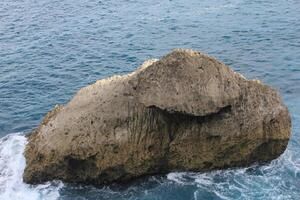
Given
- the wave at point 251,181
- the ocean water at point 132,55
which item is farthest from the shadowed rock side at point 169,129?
the ocean water at point 132,55

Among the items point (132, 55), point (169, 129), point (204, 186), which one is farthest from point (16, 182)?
point (132, 55)

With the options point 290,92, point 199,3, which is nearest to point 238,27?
point 199,3

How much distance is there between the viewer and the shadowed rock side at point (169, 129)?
26875 mm

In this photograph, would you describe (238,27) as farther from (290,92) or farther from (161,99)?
(161,99)

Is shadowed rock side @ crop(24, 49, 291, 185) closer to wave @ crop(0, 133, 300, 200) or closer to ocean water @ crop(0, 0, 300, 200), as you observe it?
wave @ crop(0, 133, 300, 200)

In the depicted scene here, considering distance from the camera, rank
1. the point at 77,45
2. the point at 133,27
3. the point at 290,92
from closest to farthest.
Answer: the point at 290,92 → the point at 77,45 → the point at 133,27

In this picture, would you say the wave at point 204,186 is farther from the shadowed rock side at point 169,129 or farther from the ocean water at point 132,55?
the shadowed rock side at point 169,129

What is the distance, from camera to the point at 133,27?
50.8m

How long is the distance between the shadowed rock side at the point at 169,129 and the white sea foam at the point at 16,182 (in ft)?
1.85

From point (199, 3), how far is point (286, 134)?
31.3m

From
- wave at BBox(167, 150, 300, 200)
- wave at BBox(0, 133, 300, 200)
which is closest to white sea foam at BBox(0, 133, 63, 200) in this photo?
wave at BBox(0, 133, 300, 200)

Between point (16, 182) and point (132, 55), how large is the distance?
1870 cm

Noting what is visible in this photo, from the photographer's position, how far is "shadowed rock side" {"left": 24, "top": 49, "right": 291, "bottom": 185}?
2688 cm

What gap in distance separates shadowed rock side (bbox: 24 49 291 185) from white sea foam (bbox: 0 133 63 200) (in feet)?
1.85
